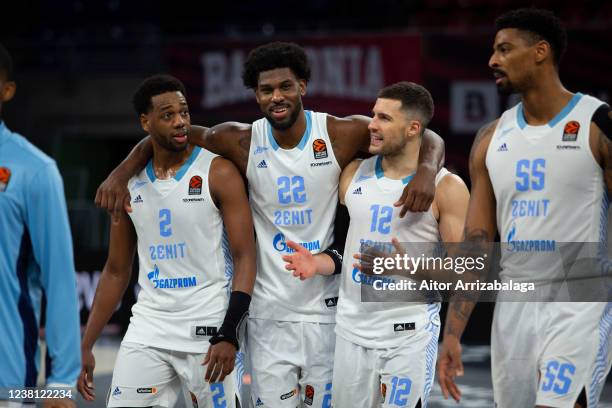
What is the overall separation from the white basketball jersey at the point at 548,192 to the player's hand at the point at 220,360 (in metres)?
1.39

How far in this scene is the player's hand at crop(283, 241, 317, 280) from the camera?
4992mm

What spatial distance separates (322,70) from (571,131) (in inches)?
404

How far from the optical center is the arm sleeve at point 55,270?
3.45 metres

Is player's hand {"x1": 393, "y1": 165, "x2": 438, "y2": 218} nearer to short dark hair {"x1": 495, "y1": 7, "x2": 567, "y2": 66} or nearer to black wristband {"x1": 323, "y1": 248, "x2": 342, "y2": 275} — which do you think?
black wristband {"x1": 323, "y1": 248, "x2": 342, "y2": 275}

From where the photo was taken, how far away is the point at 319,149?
534 cm

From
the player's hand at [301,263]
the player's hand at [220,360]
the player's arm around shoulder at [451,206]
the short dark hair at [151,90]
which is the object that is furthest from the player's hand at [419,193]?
the short dark hair at [151,90]

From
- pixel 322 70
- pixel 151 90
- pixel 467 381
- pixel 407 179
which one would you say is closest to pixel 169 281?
pixel 151 90

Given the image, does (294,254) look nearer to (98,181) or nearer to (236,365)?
(236,365)

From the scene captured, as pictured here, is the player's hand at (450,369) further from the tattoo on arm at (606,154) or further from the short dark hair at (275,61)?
the short dark hair at (275,61)

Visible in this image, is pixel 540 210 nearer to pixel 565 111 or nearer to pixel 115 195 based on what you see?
pixel 565 111

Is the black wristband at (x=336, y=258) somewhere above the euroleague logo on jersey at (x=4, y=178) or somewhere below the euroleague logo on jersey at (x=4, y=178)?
below

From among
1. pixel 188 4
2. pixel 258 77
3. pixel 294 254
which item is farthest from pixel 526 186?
pixel 188 4

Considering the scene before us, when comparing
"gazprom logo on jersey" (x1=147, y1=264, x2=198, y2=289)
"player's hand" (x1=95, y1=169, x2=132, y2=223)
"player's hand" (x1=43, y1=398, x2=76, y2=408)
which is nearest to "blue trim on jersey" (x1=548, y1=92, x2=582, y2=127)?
"gazprom logo on jersey" (x1=147, y1=264, x2=198, y2=289)

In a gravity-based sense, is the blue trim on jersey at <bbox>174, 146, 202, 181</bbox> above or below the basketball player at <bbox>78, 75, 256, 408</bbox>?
above
